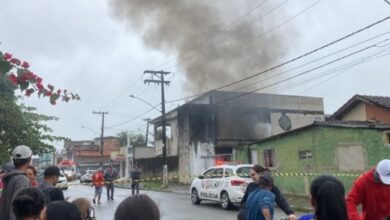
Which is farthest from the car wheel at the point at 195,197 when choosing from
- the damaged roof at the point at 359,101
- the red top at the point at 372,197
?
the red top at the point at 372,197

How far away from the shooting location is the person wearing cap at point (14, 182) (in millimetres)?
3973

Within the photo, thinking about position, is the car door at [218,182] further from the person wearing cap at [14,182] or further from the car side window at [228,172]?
the person wearing cap at [14,182]

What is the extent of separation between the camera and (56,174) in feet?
17.2

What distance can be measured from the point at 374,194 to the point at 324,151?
A: 53.3 feet

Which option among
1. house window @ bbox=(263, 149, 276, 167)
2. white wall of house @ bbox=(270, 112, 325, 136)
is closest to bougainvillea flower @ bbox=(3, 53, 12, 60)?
house window @ bbox=(263, 149, 276, 167)

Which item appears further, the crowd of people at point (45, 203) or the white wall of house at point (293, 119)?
the white wall of house at point (293, 119)

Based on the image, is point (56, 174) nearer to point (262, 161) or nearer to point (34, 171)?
point (34, 171)

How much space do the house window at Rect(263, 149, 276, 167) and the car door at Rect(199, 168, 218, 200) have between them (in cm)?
675

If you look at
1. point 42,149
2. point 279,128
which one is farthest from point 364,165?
point 279,128

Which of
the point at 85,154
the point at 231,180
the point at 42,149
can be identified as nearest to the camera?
the point at 42,149

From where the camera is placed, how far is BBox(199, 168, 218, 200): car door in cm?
1721

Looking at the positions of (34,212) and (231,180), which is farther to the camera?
(231,180)

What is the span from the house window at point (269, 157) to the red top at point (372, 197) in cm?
1963

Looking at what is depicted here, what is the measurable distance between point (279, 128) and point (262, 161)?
50.4ft
